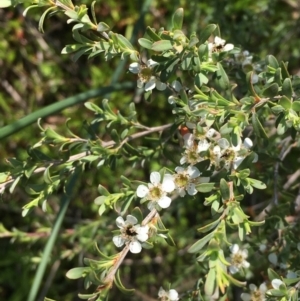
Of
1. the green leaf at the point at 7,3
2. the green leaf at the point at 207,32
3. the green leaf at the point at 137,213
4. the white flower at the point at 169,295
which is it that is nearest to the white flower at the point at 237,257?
the white flower at the point at 169,295

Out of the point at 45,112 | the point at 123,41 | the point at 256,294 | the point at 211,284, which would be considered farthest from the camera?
the point at 45,112

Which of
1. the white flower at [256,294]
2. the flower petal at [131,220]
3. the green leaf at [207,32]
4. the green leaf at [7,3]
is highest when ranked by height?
the green leaf at [7,3]

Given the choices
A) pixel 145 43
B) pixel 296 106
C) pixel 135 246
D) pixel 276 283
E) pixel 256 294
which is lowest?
pixel 256 294

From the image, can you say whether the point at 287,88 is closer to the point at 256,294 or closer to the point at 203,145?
the point at 203,145

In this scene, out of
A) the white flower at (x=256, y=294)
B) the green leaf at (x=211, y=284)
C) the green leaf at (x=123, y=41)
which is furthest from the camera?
the white flower at (x=256, y=294)

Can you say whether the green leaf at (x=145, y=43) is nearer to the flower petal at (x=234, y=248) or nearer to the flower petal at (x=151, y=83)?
the flower petal at (x=151, y=83)

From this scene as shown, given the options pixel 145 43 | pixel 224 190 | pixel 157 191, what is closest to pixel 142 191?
pixel 157 191
